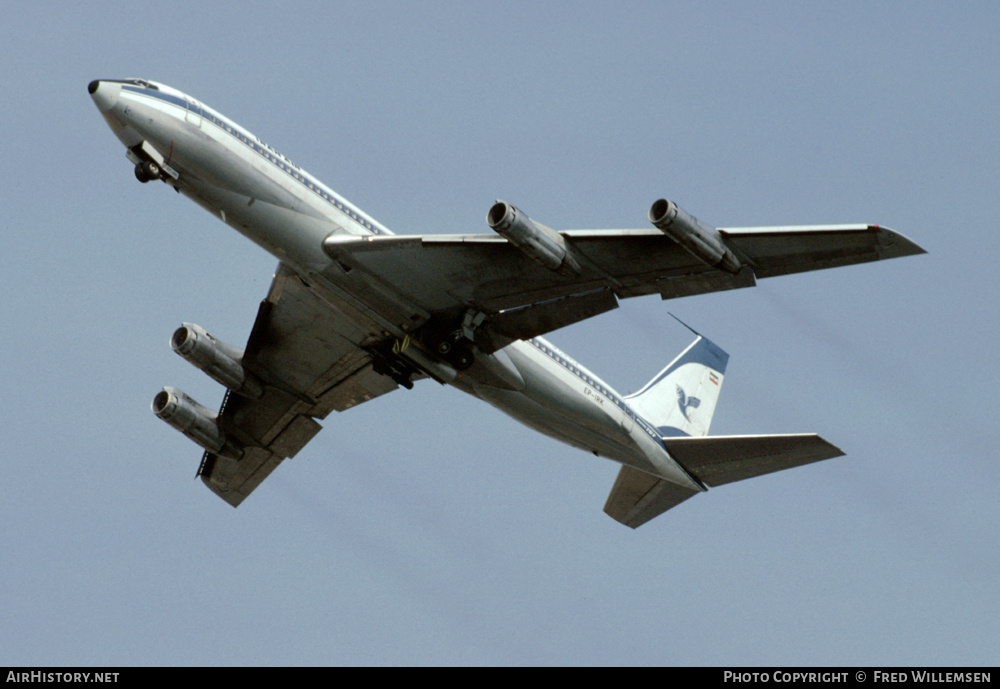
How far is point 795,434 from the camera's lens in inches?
1645

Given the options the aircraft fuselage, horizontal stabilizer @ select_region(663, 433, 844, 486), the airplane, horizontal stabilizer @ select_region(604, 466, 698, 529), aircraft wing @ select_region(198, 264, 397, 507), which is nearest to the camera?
the airplane

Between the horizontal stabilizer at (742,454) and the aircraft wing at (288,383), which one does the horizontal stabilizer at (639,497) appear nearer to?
the horizontal stabilizer at (742,454)

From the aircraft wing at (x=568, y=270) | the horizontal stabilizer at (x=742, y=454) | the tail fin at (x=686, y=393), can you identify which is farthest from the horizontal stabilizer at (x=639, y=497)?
the aircraft wing at (x=568, y=270)

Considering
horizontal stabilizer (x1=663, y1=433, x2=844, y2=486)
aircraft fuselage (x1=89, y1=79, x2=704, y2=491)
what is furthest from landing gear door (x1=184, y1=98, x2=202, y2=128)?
horizontal stabilizer (x1=663, y1=433, x2=844, y2=486)

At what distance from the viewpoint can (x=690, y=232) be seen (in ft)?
110

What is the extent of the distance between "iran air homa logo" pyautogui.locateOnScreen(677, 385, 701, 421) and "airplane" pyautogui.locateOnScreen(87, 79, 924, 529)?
71cm

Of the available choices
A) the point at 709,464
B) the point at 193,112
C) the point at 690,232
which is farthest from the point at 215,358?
the point at 690,232

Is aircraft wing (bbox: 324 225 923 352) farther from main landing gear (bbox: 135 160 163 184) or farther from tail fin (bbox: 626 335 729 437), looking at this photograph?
tail fin (bbox: 626 335 729 437)

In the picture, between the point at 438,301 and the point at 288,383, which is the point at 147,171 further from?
the point at 288,383

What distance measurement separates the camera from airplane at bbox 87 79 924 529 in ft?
116

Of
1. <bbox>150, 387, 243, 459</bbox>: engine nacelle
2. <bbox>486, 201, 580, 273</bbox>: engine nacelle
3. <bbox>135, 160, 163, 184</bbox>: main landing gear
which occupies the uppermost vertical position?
<bbox>486, 201, 580, 273</bbox>: engine nacelle

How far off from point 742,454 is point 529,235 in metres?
13.6

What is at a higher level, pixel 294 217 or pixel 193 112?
pixel 193 112
